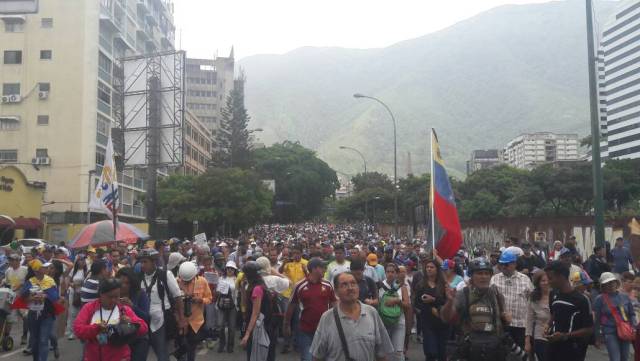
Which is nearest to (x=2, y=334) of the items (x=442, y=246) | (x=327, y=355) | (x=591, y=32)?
(x=442, y=246)

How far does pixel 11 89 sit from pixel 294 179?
1845 inches

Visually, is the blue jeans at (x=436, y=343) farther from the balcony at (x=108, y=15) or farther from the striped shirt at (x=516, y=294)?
the balcony at (x=108, y=15)

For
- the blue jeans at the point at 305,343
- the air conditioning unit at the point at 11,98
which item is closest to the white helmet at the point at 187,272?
the blue jeans at the point at 305,343

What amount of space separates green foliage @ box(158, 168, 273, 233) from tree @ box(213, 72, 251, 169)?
91.1 ft

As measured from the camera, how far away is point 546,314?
7.03m

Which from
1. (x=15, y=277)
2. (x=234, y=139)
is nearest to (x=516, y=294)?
(x=15, y=277)

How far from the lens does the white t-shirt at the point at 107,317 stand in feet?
18.5

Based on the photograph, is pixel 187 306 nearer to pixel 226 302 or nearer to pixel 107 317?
pixel 107 317

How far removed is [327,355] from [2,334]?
8217 millimetres

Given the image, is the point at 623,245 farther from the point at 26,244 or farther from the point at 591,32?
the point at 26,244

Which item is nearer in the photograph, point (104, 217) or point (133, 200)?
point (104, 217)

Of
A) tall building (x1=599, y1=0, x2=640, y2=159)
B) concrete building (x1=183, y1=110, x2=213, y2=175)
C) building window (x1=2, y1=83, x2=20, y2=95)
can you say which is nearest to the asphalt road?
building window (x1=2, y1=83, x2=20, y2=95)

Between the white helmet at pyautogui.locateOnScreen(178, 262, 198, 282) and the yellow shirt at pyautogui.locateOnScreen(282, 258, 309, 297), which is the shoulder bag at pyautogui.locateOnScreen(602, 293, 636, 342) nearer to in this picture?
the yellow shirt at pyautogui.locateOnScreen(282, 258, 309, 297)

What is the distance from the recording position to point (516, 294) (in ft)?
25.5
